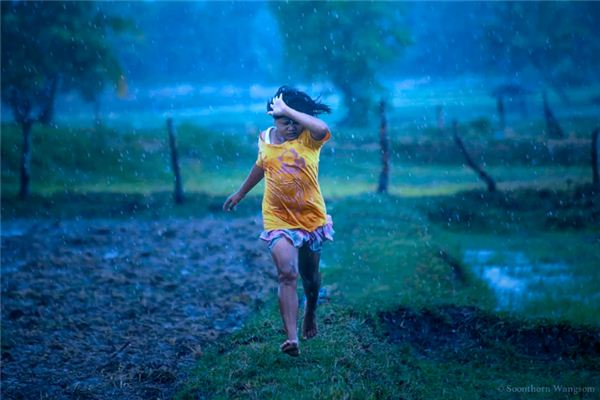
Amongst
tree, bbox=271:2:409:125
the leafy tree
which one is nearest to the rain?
tree, bbox=271:2:409:125

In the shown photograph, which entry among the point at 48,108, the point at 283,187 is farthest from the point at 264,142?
the point at 48,108

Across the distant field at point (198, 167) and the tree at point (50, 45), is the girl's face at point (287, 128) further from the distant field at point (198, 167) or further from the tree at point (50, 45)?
the tree at point (50, 45)

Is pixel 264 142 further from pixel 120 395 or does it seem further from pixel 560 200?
pixel 560 200

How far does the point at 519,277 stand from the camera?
8.95 meters

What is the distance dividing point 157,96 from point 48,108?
2408 centimetres

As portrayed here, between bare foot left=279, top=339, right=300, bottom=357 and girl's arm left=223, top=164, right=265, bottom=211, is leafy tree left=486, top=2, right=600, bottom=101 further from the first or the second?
bare foot left=279, top=339, right=300, bottom=357

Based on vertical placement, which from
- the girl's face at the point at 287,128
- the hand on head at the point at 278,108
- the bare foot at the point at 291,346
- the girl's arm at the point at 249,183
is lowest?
the bare foot at the point at 291,346

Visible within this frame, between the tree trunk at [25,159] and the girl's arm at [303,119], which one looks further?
the tree trunk at [25,159]

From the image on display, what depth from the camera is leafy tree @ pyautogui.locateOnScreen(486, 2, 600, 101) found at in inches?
1559

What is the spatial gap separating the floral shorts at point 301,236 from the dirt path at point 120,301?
1519mm

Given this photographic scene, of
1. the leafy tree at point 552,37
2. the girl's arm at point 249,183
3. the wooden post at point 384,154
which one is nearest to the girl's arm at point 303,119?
the girl's arm at point 249,183

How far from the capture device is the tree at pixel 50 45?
27.2 metres

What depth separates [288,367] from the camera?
537 centimetres

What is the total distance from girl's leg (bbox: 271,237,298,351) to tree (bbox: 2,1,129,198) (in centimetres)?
2354
